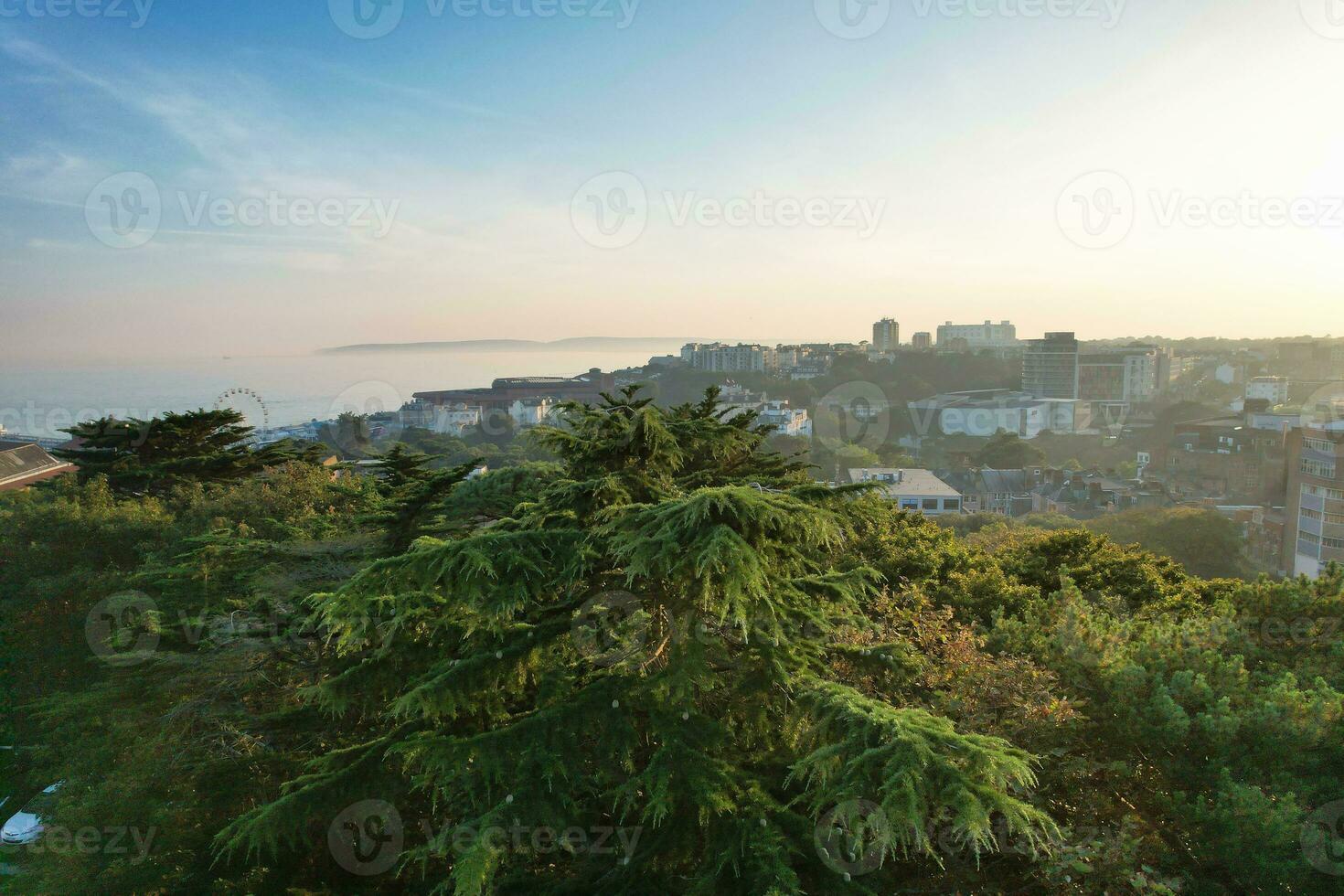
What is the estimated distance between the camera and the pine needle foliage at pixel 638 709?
368 centimetres

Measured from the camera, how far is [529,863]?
207 inches

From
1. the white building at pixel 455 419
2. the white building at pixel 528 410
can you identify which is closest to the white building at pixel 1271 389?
the white building at pixel 528 410

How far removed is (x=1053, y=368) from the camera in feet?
275

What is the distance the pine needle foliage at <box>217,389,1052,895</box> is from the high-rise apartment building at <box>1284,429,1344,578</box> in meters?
27.5

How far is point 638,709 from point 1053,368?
3614 inches

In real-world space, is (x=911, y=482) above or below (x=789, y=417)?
below

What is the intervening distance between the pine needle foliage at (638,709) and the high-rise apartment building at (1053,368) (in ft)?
292

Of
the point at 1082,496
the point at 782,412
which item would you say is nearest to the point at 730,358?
the point at 782,412

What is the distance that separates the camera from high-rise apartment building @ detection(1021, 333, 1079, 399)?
83.8 m

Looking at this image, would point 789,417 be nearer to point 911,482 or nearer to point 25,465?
point 911,482

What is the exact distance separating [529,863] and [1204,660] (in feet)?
18.5

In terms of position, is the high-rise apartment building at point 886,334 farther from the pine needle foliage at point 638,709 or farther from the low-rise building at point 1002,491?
the pine needle foliage at point 638,709

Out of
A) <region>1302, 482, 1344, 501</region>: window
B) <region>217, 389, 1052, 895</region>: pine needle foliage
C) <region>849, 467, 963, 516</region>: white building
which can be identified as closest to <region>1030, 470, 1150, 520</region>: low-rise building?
<region>849, 467, 963, 516</region>: white building

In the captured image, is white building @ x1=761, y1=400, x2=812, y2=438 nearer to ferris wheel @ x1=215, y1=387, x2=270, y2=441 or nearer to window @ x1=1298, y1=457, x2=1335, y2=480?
window @ x1=1298, y1=457, x2=1335, y2=480
